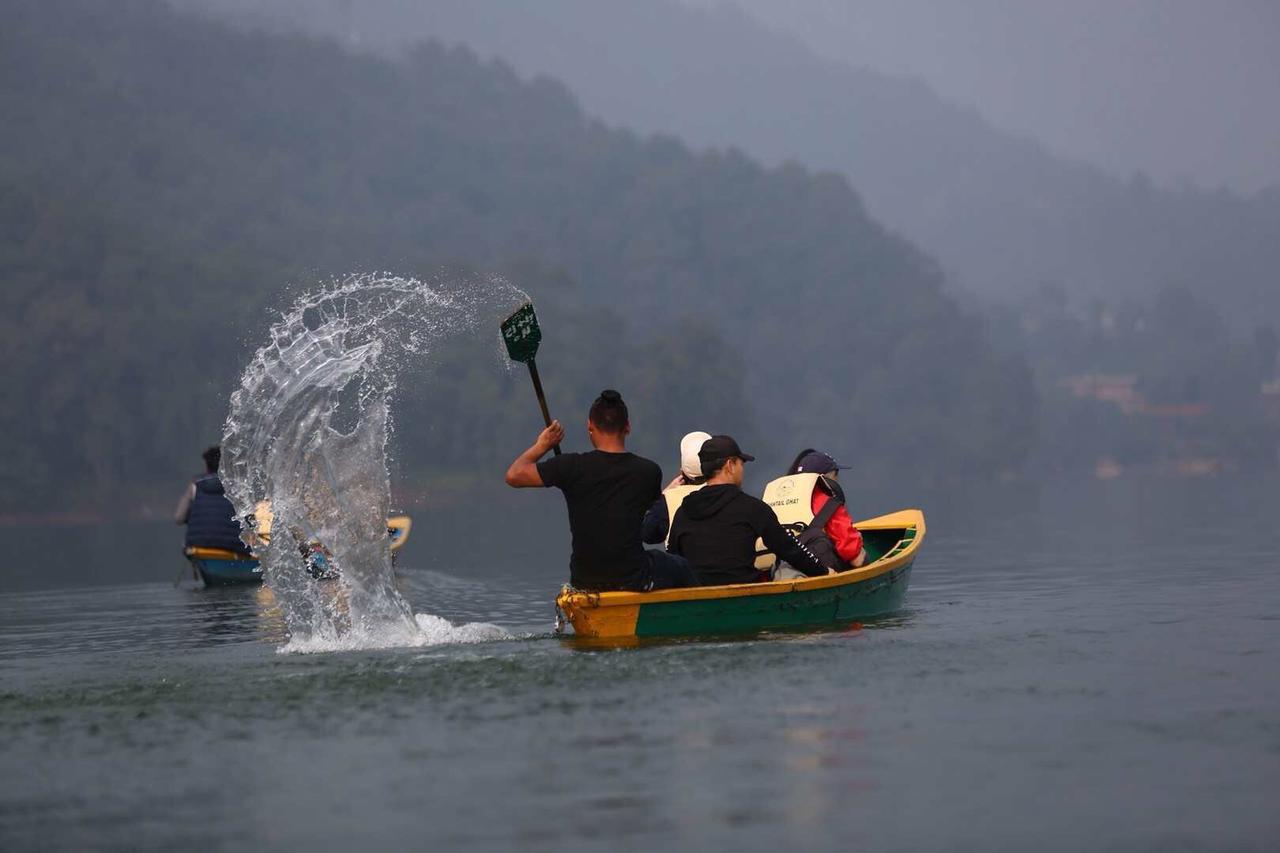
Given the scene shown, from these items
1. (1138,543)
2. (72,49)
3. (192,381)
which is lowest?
(1138,543)

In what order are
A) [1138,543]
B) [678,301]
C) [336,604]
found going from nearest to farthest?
[336,604], [1138,543], [678,301]

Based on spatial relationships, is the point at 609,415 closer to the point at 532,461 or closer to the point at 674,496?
the point at 532,461

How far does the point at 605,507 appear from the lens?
15.4 meters

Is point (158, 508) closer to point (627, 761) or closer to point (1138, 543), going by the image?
point (1138, 543)

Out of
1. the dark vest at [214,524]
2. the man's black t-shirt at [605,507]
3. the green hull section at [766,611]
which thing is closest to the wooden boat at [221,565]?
the dark vest at [214,524]

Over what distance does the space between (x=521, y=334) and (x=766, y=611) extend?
324 centimetres

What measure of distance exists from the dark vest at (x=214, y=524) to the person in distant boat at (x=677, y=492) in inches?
498

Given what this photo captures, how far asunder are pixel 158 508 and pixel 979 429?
89.5 m

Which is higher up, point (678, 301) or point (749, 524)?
point (678, 301)

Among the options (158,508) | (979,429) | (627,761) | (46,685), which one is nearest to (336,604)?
(46,685)

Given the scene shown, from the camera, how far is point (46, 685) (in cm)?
1520

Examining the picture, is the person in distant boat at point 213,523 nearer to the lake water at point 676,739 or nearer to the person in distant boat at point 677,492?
the lake water at point 676,739

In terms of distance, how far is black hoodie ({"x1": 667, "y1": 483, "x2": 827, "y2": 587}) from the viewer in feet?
53.9

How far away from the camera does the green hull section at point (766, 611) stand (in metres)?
15.7
